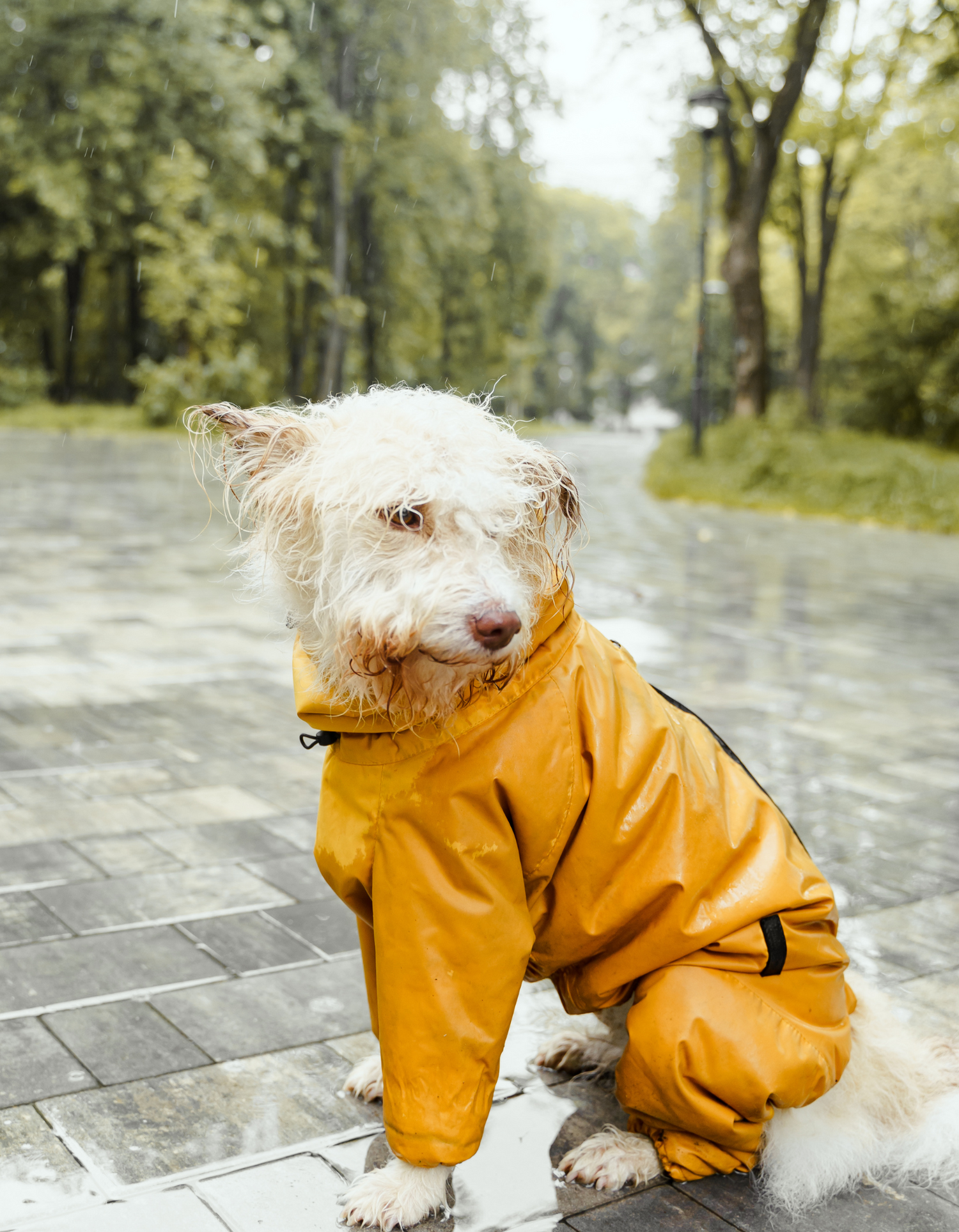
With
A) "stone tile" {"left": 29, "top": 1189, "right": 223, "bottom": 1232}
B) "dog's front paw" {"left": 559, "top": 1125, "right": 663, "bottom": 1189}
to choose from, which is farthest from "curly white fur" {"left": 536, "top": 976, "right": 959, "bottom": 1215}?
"stone tile" {"left": 29, "top": 1189, "right": 223, "bottom": 1232}

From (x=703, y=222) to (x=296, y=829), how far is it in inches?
787

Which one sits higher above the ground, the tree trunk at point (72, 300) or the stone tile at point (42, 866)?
the tree trunk at point (72, 300)

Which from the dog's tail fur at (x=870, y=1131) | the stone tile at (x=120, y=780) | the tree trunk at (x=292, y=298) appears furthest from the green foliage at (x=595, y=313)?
the dog's tail fur at (x=870, y=1131)

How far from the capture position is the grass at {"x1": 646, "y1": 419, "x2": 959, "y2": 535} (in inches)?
669

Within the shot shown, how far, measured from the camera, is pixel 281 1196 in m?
2.21

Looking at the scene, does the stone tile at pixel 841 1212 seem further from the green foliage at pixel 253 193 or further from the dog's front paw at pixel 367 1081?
the green foliage at pixel 253 193

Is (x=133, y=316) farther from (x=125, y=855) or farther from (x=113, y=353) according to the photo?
(x=125, y=855)

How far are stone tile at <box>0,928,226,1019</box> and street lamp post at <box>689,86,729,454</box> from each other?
1880 centimetres

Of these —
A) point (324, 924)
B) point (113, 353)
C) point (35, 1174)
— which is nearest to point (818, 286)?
point (113, 353)

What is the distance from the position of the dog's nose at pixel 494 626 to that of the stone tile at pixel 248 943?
1.61 m

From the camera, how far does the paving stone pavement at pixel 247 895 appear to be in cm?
229

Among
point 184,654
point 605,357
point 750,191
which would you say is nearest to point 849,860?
point 184,654

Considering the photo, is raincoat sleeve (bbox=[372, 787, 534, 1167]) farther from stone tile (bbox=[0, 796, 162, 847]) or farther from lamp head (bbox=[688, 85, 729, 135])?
lamp head (bbox=[688, 85, 729, 135])

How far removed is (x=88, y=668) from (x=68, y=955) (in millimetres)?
3142
